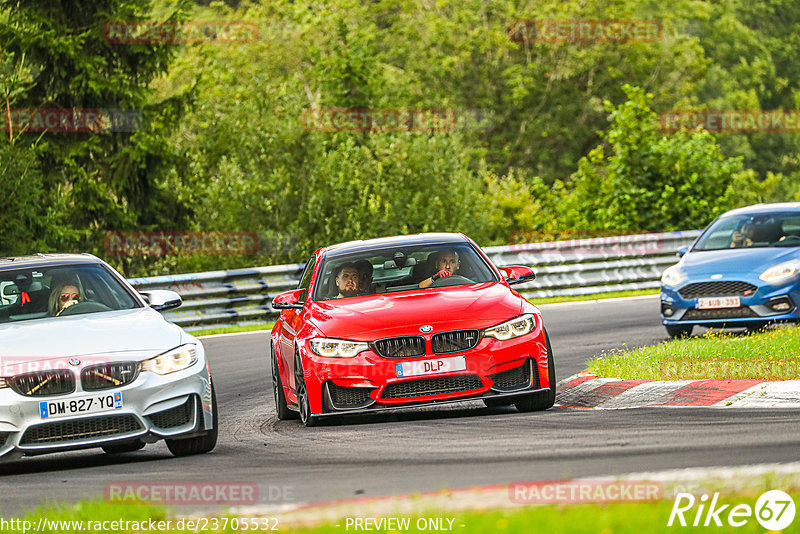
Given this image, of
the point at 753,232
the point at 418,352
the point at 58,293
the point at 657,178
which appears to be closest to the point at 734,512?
the point at 418,352

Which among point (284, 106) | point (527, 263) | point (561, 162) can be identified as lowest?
point (561, 162)

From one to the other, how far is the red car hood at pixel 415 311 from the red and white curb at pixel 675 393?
1.14 m

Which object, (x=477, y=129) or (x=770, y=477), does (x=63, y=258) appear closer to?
(x=770, y=477)

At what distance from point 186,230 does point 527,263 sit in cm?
832

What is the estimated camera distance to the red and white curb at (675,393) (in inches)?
396

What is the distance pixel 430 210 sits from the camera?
32.1 metres

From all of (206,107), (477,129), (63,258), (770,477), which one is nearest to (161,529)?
(770,477)

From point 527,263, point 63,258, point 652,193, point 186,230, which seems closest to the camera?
point 63,258

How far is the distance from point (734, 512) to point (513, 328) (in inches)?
192

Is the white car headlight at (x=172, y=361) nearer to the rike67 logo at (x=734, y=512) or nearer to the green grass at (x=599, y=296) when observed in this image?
the rike67 logo at (x=734, y=512)

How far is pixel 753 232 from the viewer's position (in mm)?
17219

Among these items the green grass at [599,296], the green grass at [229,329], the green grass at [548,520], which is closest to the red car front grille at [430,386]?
the green grass at [548,520]

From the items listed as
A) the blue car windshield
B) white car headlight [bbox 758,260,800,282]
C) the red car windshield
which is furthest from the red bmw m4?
the blue car windshield

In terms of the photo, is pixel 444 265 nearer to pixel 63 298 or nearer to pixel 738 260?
pixel 63 298
